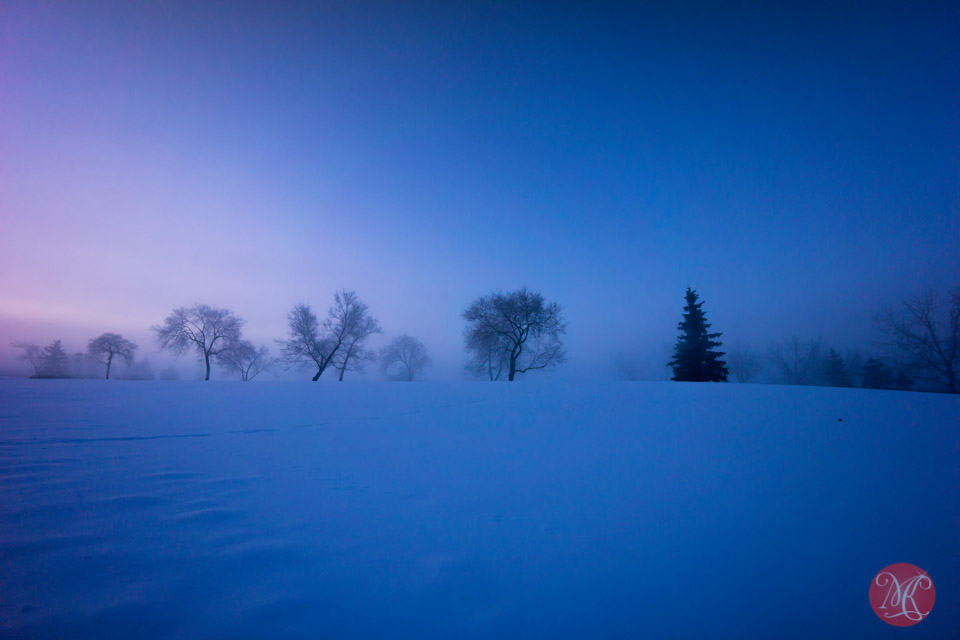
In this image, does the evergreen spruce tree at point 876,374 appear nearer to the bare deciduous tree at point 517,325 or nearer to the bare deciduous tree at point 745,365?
the bare deciduous tree at point 745,365

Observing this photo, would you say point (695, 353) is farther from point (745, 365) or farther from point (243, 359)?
point (243, 359)

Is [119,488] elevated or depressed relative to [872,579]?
elevated

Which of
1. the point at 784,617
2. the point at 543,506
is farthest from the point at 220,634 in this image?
the point at 784,617

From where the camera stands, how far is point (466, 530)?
113 inches

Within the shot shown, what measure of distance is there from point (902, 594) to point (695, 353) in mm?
28742

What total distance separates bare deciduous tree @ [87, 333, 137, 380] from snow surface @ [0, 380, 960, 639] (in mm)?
49407

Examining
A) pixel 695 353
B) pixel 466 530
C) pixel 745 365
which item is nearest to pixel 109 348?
pixel 466 530

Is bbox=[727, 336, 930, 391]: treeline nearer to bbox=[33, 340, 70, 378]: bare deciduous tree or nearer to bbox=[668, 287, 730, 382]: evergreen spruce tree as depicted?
bbox=[668, 287, 730, 382]: evergreen spruce tree

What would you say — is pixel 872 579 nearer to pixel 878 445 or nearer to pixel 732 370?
pixel 878 445

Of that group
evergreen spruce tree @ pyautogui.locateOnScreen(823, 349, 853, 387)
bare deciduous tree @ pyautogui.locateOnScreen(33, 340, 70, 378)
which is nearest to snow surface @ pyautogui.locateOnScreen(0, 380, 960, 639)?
evergreen spruce tree @ pyautogui.locateOnScreen(823, 349, 853, 387)

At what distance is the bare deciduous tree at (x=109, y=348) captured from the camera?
38.2 metres

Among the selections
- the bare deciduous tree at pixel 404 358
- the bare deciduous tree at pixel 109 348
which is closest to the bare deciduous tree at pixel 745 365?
the bare deciduous tree at pixel 404 358

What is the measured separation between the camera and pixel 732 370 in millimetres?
45094

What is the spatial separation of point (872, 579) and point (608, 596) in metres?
2.41
